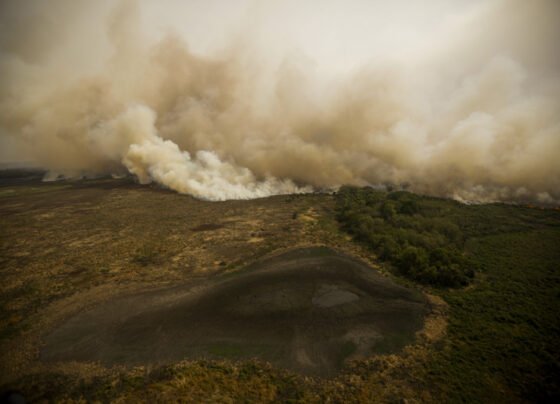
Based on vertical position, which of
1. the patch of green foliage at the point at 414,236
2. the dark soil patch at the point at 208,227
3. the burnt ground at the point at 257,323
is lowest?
the burnt ground at the point at 257,323

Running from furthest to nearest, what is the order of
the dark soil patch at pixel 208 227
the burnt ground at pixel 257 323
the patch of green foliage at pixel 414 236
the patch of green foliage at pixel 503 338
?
1. the dark soil patch at pixel 208 227
2. the patch of green foliage at pixel 414 236
3. the burnt ground at pixel 257 323
4. the patch of green foliage at pixel 503 338

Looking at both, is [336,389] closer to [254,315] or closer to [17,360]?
[254,315]

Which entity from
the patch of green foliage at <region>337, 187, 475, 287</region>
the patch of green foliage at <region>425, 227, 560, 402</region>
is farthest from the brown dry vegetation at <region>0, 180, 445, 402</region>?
the patch of green foliage at <region>337, 187, 475, 287</region>

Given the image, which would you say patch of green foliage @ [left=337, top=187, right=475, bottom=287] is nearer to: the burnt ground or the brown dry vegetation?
the brown dry vegetation

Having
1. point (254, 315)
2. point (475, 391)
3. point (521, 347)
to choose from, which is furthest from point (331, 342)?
point (521, 347)

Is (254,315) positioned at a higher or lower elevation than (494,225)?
lower

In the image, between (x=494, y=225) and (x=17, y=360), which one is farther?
(x=494, y=225)

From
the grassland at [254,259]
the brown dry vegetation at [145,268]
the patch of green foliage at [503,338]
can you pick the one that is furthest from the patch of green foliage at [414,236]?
the brown dry vegetation at [145,268]

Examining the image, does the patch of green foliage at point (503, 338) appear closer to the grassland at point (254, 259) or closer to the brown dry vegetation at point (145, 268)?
the grassland at point (254, 259)
